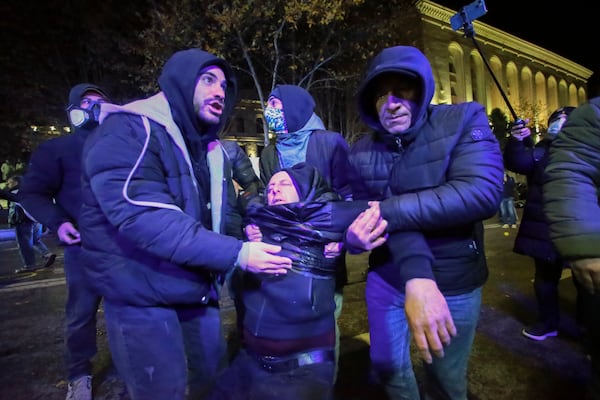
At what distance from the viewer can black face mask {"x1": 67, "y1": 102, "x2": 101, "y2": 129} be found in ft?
8.79

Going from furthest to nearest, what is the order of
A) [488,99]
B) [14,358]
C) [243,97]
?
[488,99]
[243,97]
[14,358]

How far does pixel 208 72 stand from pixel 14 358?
333 centimetres

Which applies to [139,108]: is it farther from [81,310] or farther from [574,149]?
[574,149]

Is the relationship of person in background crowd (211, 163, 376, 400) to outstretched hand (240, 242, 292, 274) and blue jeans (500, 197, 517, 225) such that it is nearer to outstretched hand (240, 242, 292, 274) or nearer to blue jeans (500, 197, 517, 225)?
outstretched hand (240, 242, 292, 274)

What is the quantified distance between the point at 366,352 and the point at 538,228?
75.9 inches

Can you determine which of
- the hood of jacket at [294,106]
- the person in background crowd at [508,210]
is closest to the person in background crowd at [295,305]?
the hood of jacket at [294,106]

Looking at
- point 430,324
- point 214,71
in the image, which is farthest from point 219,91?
point 430,324

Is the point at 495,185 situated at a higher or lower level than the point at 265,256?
higher

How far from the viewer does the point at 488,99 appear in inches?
1560

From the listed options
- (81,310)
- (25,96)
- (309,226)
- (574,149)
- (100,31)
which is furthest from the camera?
(25,96)

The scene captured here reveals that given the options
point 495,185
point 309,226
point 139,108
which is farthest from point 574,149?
point 139,108

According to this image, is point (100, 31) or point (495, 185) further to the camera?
point (100, 31)

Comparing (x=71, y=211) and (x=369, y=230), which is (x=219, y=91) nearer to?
(x=369, y=230)

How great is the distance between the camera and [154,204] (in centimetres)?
152
